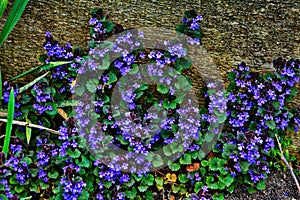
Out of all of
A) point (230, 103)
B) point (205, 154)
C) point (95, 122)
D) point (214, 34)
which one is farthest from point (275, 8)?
point (95, 122)

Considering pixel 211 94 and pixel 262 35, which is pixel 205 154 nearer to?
pixel 211 94

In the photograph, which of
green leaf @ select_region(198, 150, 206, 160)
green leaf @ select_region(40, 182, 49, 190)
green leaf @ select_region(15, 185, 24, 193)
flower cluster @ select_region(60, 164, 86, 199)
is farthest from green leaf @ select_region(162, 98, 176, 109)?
green leaf @ select_region(15, 185, 24, 193)

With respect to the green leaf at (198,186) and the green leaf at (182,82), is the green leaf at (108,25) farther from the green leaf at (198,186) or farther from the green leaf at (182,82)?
the green leaf at (198,186)

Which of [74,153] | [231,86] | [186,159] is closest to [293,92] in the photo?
[231,86]

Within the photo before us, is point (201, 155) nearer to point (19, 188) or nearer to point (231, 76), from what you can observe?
point (231, 76)

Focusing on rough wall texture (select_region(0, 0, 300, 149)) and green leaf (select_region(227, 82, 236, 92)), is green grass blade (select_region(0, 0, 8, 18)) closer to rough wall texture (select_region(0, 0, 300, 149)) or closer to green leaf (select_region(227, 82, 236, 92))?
rough wall texture (select_region(0, 0, 300, 149))

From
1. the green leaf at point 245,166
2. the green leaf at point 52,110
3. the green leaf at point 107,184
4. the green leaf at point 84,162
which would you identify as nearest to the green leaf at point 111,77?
the green leaf at point 52,110
